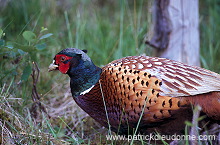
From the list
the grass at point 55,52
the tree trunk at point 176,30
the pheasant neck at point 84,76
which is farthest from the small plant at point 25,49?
the tree trunk at point 176,30

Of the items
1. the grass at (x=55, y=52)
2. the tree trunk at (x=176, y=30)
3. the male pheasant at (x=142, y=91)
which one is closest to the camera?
the male pheasant at (x=142, y=91)

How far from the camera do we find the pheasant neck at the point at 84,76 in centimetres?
291

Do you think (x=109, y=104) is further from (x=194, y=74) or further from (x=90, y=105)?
(x=194, y=74)

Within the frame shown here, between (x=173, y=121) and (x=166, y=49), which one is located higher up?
(x=166, y=49)

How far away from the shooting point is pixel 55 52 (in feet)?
14.1

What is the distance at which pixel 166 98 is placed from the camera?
8.48 feet

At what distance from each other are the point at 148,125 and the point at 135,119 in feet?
0.48

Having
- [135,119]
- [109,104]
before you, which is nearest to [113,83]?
[109,104]

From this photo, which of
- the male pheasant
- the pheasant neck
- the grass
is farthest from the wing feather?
the grass

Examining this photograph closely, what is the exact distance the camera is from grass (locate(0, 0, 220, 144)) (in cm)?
287

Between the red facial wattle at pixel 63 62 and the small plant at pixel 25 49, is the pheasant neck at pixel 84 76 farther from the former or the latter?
the small plant at pixel 25 49

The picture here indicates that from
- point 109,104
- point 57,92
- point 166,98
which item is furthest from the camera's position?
point 57,92

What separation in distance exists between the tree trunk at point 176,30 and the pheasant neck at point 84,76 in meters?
1.36

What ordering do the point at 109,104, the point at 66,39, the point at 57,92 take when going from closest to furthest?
1. the point at 109,104
2. the point at 57,92
3. the point at 66,39
